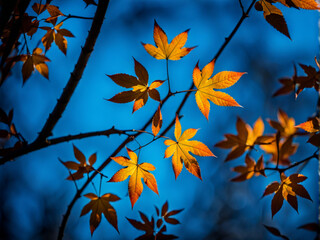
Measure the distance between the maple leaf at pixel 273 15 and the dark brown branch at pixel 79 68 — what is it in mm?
378

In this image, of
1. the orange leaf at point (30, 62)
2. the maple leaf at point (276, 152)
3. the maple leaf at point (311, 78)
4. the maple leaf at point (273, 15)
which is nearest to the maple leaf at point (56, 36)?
the orange leaf at point (30, 62)

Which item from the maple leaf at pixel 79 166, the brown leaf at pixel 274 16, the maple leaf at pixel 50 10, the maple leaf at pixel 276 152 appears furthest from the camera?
the maple leaf at pixel 276 152

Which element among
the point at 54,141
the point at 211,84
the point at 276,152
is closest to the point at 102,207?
the point at 54,141

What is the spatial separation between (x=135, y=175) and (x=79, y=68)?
34 cm

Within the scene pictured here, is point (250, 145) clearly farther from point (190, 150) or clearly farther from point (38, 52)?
point (38, 52)

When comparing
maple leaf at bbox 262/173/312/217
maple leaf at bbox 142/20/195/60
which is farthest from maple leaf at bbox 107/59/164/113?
maple leaf at bbox 262/173/312/217

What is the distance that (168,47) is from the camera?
618mm

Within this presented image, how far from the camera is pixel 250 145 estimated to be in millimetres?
982

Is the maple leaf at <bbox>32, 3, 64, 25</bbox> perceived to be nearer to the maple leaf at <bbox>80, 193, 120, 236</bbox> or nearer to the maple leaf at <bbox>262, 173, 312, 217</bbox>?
the maple leaf at <bbox>80, 193, 120, 236</bbox>

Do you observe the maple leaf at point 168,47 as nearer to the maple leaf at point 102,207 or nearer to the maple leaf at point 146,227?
the maple leaf at point 102,207

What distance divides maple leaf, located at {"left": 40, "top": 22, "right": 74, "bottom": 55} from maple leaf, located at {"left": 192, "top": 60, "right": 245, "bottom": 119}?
1.46ft

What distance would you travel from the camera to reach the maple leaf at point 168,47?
60cm

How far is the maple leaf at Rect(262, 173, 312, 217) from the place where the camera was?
0.66 m

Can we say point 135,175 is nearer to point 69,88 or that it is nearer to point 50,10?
point 69,88
